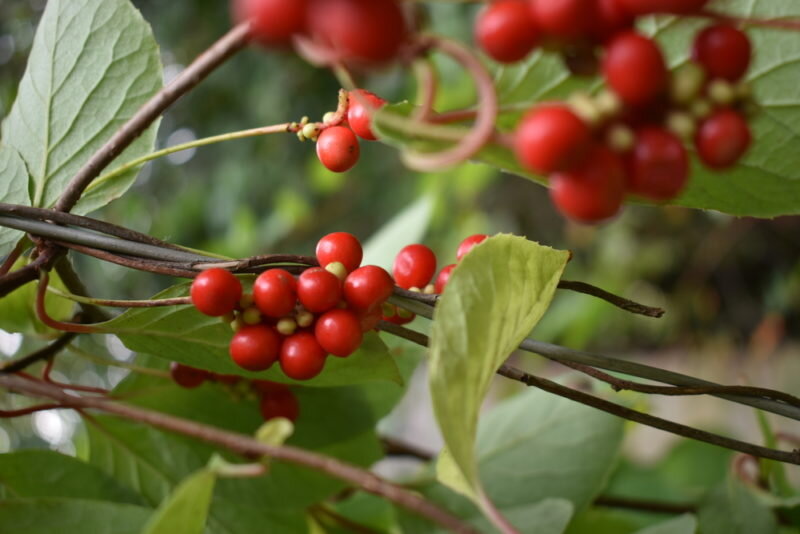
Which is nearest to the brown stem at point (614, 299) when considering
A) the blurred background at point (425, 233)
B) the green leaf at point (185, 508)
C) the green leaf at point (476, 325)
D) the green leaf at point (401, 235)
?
the green leaf at point (476, 325)

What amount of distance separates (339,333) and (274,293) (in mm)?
24

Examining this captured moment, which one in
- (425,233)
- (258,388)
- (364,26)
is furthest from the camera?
(425,233)

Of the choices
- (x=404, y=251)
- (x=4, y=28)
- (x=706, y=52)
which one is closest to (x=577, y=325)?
(x=404, y=251)

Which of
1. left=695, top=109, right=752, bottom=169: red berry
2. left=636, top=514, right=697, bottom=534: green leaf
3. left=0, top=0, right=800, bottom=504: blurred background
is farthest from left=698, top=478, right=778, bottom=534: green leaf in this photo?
left=0, top=0, right=800, bottom=504: blurred background

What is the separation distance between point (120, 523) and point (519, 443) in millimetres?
245

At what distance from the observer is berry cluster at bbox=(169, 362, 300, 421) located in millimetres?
323

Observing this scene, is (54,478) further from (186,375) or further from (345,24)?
(345,24)

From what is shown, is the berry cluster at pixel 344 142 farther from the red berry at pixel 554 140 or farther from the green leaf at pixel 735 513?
the green leaf at pixel 735 513

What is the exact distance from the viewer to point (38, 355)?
0.98 ft

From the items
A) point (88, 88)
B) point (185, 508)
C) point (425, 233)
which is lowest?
point (425, 233)

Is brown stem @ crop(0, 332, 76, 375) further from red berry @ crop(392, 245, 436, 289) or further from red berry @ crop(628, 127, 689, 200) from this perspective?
red berry @ crop(628, 127, 689, 200)

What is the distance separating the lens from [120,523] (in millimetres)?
259

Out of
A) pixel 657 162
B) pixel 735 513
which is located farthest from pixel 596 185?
pixel 735 513

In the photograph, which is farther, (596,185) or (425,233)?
(425,233)
